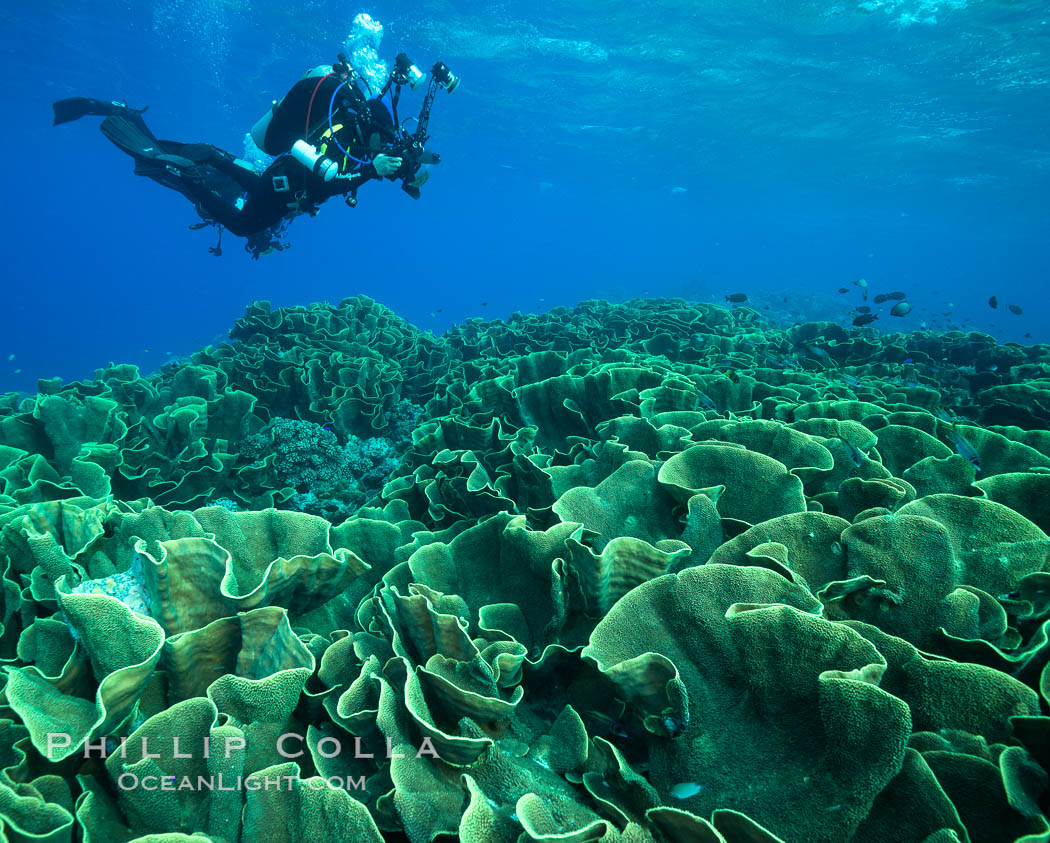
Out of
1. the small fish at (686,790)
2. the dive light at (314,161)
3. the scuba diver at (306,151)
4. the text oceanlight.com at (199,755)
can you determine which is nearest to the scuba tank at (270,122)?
the scuba diver at (306,151)

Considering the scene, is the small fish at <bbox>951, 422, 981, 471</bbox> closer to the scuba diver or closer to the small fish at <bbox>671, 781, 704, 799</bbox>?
the small fish at <bbox>671, 781, 704, 799</bbox>

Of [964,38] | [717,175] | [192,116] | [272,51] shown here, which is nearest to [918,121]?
[964,38]

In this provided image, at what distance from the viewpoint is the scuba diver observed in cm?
785

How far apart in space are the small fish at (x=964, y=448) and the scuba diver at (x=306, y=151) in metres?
7.38

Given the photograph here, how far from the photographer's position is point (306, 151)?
294 inches

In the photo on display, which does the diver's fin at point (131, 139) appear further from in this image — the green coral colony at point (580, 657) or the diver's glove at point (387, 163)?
the green coral colony at point (580, 657)

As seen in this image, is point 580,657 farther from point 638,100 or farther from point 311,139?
point 638,100

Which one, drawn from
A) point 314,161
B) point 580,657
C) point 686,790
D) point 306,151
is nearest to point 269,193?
point 306,151

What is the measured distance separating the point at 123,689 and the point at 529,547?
5.38ft

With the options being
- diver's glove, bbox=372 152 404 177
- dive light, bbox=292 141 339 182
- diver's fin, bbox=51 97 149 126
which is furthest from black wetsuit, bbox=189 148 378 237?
diver's fin, bbox=51 97 149 126

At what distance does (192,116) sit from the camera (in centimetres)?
4234

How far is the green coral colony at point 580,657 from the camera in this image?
55.0 inches

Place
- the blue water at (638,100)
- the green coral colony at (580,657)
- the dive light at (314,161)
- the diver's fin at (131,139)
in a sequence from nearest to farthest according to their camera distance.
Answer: the green coral colony at (580,657) → the dive light at (314,161) → the diver's fin at (131,139) → the blue water at (638,100)

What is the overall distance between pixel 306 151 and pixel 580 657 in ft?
27.6
